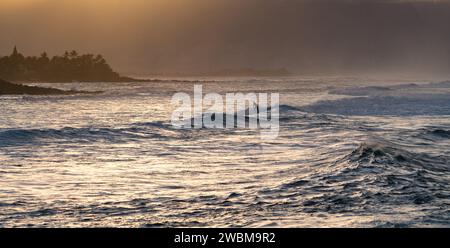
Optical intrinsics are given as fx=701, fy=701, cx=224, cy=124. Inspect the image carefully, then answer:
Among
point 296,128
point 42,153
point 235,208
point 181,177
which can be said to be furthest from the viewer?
point 296,128

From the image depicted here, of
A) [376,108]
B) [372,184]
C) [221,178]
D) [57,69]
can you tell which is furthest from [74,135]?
[57,69]

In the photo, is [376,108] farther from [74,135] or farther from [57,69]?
[57,69]

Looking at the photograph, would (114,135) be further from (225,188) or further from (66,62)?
(66,62)

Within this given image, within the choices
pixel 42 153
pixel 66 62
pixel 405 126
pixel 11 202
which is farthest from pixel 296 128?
pixel 66 62

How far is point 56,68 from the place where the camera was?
11438 centimetres

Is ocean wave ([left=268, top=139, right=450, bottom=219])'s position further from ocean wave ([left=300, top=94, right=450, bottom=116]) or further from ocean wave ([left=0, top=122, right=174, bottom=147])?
ocean wave ([left=300, top=94, right=450, bottom=116])

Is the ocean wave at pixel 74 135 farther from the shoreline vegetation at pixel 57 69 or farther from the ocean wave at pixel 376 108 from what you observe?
the shoreline vegetation at pixel 57 69

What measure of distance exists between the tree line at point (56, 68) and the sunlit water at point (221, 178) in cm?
8719

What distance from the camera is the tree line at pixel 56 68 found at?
4222 inches

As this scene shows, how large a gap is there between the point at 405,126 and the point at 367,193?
15882 millimetres
